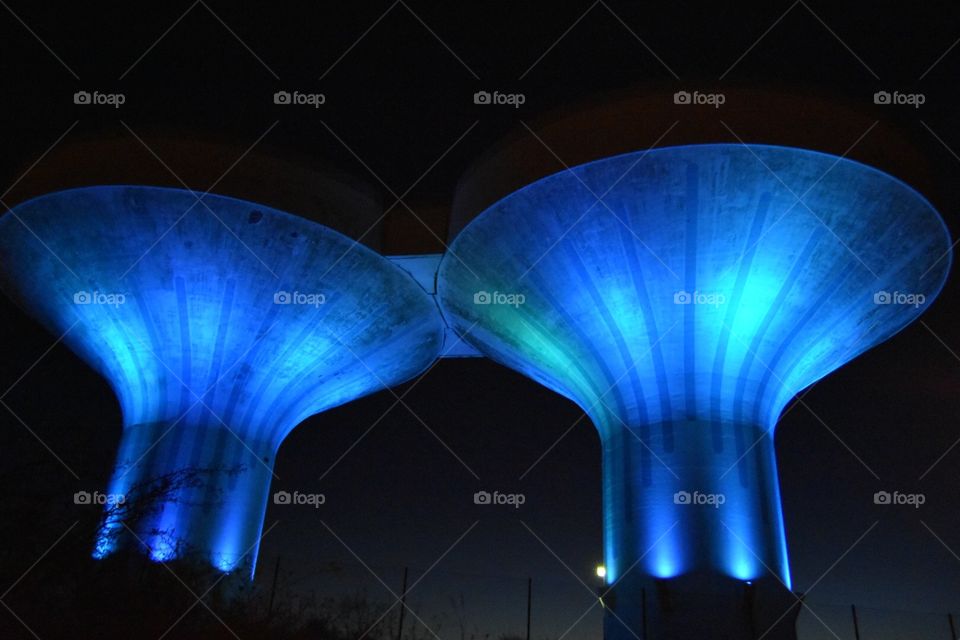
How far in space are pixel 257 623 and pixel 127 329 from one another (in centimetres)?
861

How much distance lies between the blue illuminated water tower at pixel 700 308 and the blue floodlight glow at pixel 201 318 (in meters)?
2.78

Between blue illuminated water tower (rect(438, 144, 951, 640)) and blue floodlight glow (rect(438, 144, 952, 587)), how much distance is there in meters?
0.03

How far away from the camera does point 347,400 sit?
22.5m

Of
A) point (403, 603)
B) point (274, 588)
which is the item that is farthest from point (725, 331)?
point (274, 588)

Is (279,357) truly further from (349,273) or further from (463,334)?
(463,334)

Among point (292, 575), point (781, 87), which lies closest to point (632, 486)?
point (292, 575)

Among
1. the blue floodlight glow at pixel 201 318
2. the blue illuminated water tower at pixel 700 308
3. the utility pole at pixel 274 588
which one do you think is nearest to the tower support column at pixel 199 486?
the blue floodlight glow at pixel 201 318

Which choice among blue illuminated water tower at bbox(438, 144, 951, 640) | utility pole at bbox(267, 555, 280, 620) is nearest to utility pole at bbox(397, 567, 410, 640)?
utility pole at bbox(267, 555, 280, 620)

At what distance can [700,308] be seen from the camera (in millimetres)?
15703

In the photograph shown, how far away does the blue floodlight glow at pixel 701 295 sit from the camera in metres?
14.3

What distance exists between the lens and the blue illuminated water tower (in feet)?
46.3

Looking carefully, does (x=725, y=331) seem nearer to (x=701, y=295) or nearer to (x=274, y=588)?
(x=701, y=295)

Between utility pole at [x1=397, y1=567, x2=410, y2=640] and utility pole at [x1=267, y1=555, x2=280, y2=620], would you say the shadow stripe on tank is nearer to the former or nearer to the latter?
utility pole at [x1=397, y1=567, x2=410, y2=640]

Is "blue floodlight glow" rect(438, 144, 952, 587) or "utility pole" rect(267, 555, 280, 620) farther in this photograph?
"blue floodlight glow" rect(438, 144, 952, 587)
